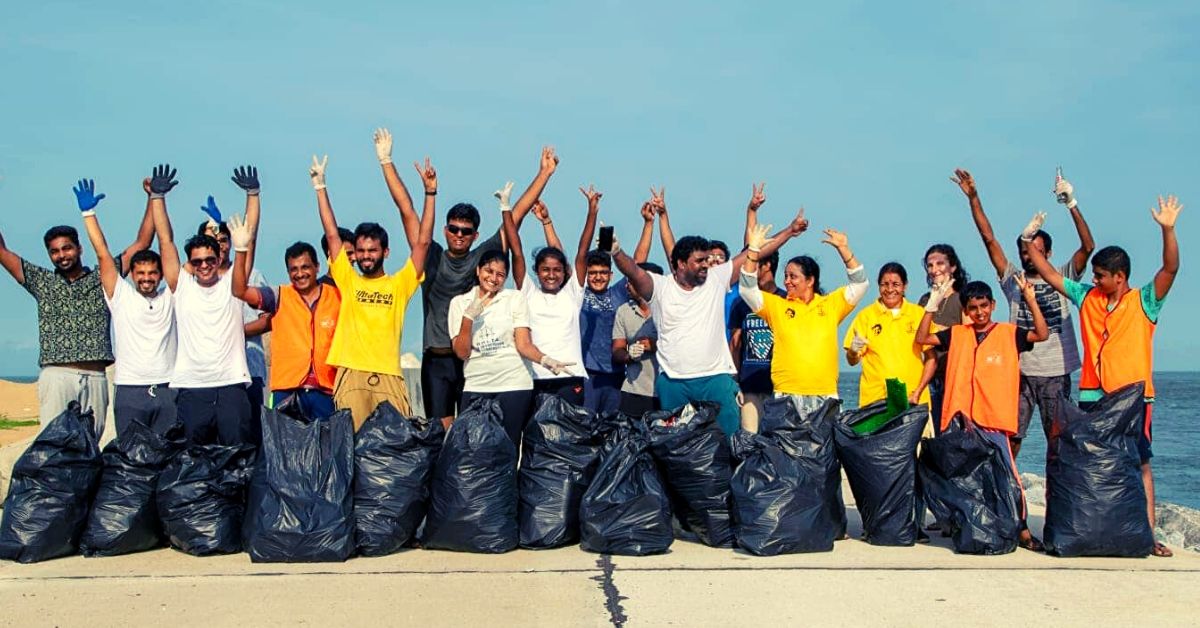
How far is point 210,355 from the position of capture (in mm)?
6375

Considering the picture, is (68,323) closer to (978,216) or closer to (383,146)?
(383,146)

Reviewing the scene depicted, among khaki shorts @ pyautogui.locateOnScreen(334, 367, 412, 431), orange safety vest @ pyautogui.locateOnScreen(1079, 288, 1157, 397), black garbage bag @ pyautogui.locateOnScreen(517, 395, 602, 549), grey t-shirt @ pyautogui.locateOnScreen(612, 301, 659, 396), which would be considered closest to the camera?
black garbage bag @ pyautogui.locateOnScreen(517, 395, 602, 549)

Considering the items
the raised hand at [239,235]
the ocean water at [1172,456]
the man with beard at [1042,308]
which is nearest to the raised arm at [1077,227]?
the man with beard at [1042,308]

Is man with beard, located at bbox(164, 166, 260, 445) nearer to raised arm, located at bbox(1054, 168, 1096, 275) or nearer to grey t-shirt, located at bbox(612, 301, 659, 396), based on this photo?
grey t-shirt, located at bbox(612, 301, 659, 396)

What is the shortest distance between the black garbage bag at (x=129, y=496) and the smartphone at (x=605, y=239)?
2723mm

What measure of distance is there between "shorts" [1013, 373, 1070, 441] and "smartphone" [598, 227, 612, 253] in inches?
99.4

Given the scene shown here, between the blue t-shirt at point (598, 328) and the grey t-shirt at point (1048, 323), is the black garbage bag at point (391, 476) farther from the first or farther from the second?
the grey t-shirt at point (1048, 323)

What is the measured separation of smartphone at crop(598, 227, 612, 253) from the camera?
733 cm

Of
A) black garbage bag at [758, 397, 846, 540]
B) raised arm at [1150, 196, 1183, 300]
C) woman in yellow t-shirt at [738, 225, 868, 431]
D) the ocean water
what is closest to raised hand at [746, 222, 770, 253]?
woman in yellow t-shirt at [738, 225, 868, 431]

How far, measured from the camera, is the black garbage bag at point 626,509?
18.9ft

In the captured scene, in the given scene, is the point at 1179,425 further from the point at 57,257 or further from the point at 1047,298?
the point at 57,257

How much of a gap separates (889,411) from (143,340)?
401 centimetres

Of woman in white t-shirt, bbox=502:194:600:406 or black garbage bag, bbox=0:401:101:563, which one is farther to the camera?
woman in white t-shirt, bbox=502:194:600:406

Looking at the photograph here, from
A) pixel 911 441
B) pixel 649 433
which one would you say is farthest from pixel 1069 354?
pixel 649 433
